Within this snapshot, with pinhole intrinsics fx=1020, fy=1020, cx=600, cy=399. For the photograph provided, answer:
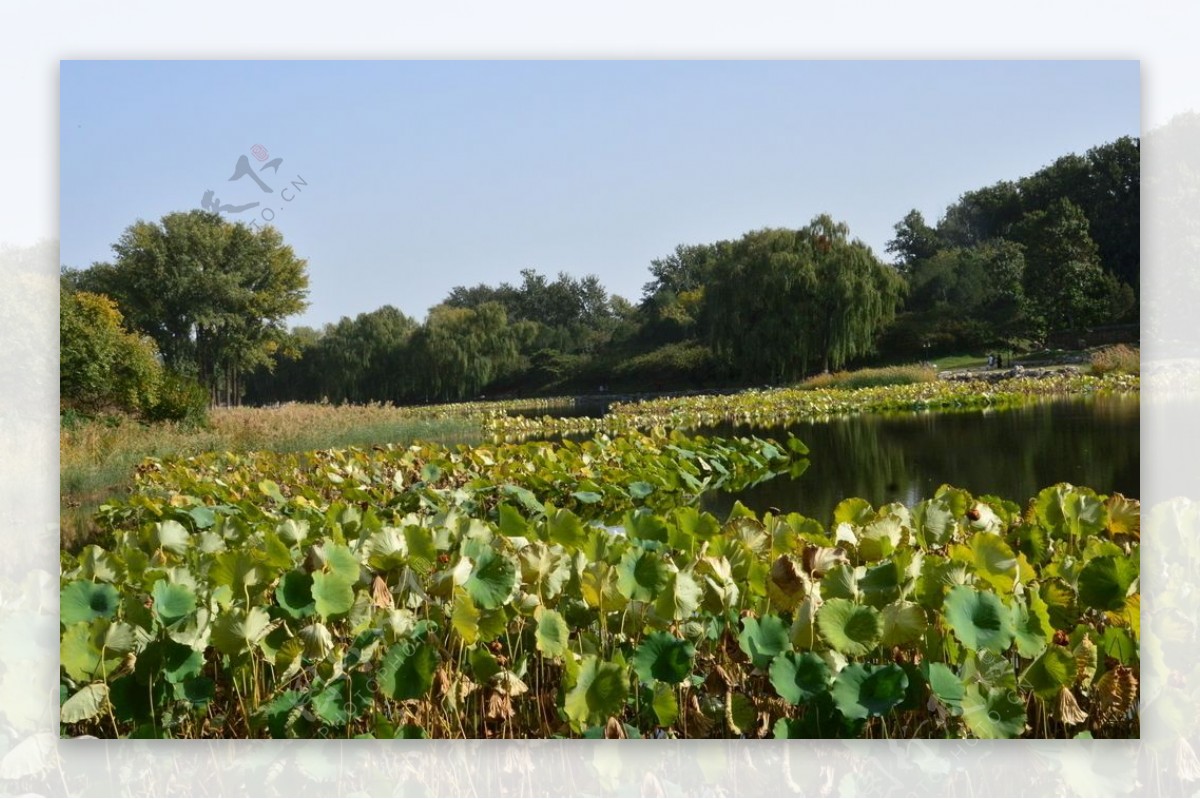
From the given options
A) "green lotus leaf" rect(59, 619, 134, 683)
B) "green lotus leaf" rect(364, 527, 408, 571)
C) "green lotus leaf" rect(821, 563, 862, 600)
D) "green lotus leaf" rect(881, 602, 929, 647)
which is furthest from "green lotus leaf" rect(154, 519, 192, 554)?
"green lotus leaf" rect(881, 602, 929, 647)

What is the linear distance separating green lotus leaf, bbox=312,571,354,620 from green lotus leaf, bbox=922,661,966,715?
1.13 meters

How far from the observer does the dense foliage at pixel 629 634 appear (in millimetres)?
1921

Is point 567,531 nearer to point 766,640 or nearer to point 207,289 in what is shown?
point 766,640

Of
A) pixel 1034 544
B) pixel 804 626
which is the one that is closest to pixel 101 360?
pixel 804 626

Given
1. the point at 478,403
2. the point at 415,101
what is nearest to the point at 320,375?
the point at 478,403

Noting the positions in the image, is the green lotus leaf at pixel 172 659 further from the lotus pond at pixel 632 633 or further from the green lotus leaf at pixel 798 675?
the green lotus leaf at pixel 798 675

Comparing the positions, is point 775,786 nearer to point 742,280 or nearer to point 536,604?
point 536,604

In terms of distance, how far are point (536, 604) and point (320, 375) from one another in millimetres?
1935

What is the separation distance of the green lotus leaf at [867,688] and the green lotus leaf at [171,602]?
1.30m

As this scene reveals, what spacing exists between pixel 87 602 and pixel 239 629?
0.41 m

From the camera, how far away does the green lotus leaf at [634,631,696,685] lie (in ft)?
6.38

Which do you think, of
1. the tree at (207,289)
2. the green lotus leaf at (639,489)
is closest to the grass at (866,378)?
the green lotus leaf at (639,489)

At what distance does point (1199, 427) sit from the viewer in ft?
8.64

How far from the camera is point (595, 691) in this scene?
195 cm
